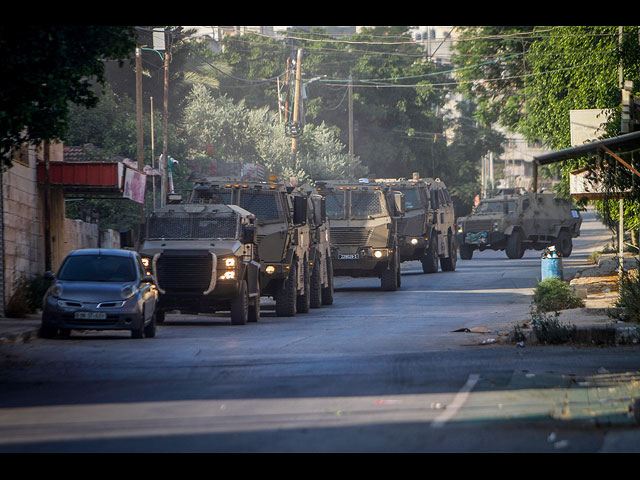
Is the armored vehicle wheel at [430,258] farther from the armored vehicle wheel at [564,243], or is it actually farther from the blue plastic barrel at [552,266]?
the armored vehicle wheel at [564,243]

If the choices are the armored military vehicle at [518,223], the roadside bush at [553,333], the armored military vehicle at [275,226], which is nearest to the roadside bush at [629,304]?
the roadside bush at [553,333]

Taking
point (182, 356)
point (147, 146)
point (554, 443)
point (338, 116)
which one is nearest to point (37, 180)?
point (182, 356)

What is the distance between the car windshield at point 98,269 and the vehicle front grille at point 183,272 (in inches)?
71.6

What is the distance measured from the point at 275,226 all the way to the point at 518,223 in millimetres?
25020

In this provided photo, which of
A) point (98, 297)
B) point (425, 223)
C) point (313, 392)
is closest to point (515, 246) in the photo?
point (425, 223)

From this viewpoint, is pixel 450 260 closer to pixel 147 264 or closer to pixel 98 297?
pixel 147 264

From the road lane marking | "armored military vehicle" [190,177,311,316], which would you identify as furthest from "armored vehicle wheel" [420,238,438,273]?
the road lane marking

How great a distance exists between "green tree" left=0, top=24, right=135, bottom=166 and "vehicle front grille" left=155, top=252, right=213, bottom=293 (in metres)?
5.36

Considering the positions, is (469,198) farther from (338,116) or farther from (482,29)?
(482,29)

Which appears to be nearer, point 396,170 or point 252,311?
point 252,311

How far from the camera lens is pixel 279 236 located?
23.4m

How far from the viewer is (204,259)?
69.2 feet

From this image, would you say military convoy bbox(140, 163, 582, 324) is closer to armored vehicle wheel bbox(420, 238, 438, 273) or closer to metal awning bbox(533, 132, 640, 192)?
armored vehicle wheel bbox(420, 238, 438, 273)

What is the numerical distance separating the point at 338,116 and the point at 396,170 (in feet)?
18.2
